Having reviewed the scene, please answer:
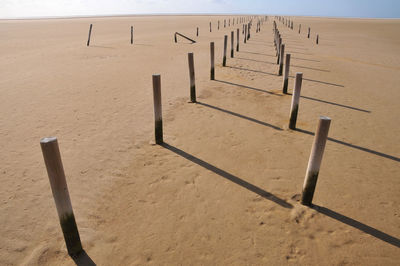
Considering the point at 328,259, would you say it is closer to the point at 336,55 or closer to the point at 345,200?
the point at 345,200

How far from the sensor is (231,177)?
4.75m

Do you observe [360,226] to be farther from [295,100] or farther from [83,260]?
[83,260]

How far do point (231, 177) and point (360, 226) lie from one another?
206cm

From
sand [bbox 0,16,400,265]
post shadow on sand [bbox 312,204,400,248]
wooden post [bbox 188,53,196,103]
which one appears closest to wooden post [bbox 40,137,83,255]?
sand [bbox 0,16,400,265]

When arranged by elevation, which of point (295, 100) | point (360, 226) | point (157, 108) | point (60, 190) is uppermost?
point (60, 190)

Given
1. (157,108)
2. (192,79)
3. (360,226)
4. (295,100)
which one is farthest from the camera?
(192,79)

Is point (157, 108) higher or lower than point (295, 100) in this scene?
higher

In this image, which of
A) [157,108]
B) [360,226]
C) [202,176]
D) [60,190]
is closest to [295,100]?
[202,176]

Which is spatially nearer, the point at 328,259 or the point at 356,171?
the point at 328,259

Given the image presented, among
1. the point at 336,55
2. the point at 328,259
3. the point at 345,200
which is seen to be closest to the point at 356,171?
the point at 345,200

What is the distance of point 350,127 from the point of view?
688 cm

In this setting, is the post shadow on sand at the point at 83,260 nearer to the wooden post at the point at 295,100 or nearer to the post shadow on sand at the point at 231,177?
the post shadow on sand at the point at 231,177

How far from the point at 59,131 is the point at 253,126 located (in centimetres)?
488

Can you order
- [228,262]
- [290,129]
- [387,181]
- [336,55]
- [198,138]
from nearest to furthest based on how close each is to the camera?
[228,262] < [387,181] < [198,138] < [290,129] < [336,55]
